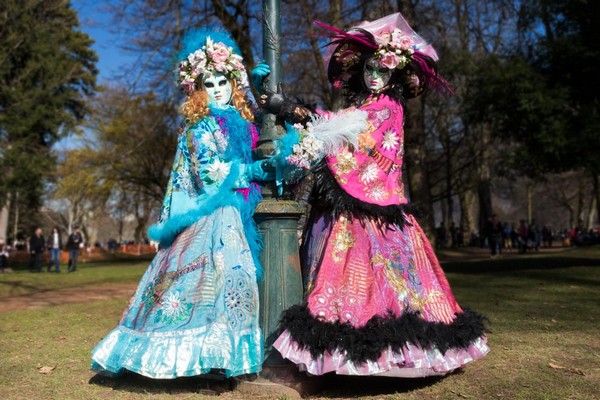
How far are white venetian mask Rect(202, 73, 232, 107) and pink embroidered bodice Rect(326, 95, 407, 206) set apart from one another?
1.02 metres

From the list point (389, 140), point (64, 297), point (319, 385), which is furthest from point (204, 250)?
point (64, 297)

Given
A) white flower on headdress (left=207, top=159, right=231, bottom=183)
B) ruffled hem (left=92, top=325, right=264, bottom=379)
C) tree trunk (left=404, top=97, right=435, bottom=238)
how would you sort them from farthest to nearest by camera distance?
tree trunk (left=404, top=97, right=435, bottom=238), white flower on headdress (left=207, top=159, right=231, bottom=183), ruffled hem (left=92, top=325, right=264, bottom=379)

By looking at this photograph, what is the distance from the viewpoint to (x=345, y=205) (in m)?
4.25

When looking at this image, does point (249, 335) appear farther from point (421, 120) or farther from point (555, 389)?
point (421, 120)

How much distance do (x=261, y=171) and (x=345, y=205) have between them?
26.1 inches

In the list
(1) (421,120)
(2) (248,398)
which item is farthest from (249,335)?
(1) (421,120)

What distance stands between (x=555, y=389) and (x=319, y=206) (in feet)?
6.76

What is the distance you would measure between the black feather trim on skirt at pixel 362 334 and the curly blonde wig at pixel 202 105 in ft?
5.47

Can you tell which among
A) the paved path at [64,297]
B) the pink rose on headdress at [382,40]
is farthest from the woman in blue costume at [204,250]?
the paved path at [64,297]

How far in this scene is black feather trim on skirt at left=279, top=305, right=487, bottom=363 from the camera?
3682mm

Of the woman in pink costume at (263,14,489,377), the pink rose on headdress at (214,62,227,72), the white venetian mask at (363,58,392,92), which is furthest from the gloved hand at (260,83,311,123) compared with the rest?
the white venetian mask at (363,58,392,92)

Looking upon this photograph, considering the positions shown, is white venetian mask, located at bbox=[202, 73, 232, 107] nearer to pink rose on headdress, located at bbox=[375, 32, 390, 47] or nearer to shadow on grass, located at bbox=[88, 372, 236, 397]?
pink rose on headdress, located at bbox=[375, 32, 390, 47]

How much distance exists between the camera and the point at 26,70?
22.1 m

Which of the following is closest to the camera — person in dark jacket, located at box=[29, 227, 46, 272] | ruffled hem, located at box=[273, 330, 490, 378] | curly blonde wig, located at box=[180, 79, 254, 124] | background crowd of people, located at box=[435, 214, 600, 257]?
ruffled hem, located at box=[273, 330, 490, 378]
